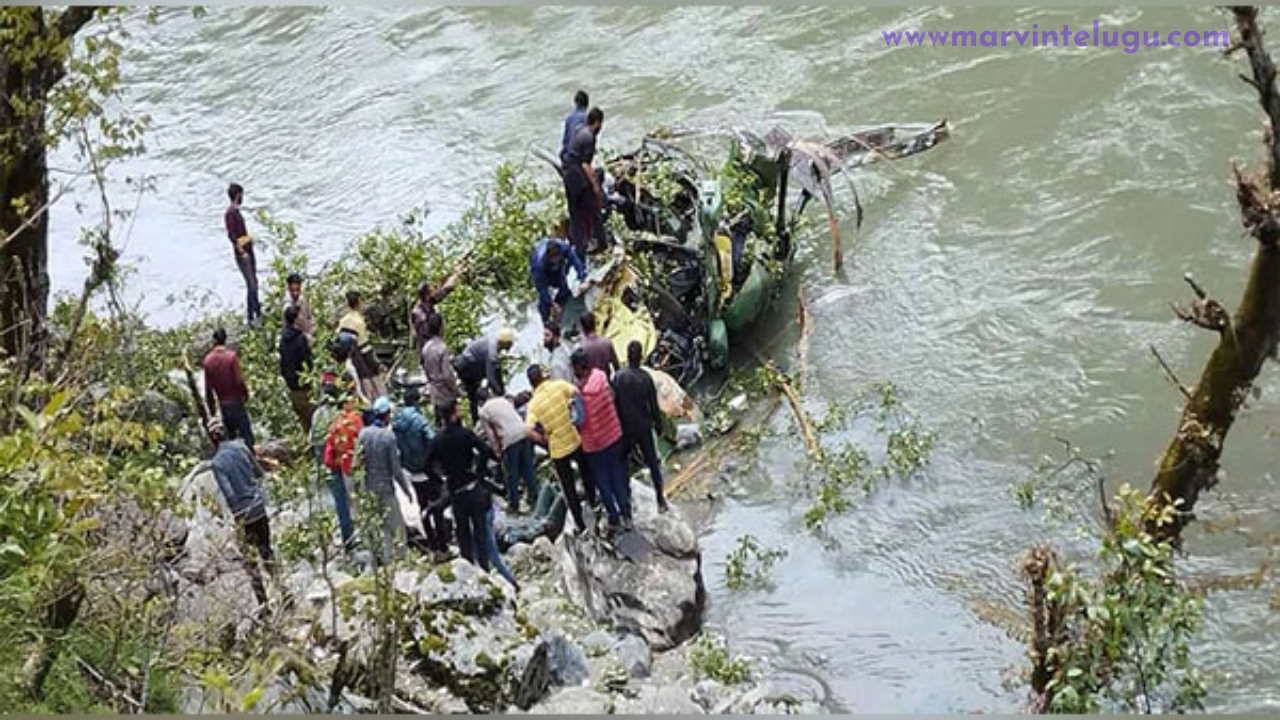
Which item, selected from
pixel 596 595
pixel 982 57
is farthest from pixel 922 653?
pixel 982 57

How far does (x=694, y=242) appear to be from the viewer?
46.7 feet

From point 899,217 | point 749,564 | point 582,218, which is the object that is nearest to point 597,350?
point 749,564

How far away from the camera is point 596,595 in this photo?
10695 millimetres

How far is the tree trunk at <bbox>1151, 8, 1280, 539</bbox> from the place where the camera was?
304 inches

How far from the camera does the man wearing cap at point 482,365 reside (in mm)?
12070

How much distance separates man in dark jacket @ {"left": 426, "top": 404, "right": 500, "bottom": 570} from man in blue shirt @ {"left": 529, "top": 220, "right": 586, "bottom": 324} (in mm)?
3175

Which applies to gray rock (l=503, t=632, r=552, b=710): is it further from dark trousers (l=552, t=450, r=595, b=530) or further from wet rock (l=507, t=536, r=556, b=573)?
wet rock (l=507, t=536, r=556, b=573)

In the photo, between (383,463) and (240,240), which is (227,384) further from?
(240,240)

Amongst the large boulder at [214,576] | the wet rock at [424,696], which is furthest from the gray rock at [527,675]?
the large boulder at [214,576]

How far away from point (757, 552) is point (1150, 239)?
563 cm

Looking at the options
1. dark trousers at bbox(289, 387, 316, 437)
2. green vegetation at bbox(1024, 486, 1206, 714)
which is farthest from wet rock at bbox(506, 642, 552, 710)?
dark trousers at bbox(289, 387, 316, 437)

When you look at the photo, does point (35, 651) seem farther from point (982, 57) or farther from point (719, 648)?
point (982, 57)

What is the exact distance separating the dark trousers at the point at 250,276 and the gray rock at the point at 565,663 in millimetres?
6955

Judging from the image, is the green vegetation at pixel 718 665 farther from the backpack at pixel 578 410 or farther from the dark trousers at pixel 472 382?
the dark trousers at pixel 472 382
